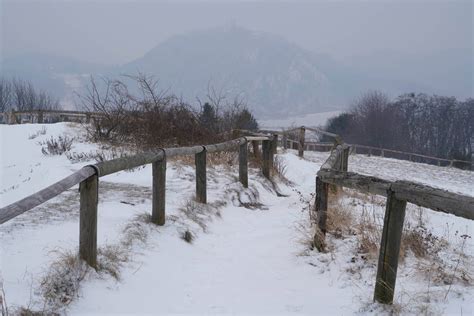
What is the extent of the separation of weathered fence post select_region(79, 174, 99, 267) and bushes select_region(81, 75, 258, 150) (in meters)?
7.75

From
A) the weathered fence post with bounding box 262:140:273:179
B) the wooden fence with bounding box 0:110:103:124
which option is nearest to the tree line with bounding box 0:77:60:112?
the wooden fence with bounding box 0:110:103:124

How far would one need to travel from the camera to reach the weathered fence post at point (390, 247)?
303 cm

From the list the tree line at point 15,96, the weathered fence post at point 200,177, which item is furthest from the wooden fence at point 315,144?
the tree line at point 15,96

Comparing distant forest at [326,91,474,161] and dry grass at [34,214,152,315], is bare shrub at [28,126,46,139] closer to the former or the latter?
dry grass at [34,214,152,315]

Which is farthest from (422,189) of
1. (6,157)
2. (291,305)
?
(6,157)

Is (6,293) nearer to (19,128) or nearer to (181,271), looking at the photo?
(181,271)

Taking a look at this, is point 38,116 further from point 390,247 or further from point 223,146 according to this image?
point 390,247

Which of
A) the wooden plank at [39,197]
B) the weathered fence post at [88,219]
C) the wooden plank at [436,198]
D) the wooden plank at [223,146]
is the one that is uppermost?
the wooden plank at [436,198]

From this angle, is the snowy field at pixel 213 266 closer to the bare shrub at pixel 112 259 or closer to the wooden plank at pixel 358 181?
the bare shrub at pixel 112 259

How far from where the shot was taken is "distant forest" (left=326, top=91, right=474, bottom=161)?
230ft

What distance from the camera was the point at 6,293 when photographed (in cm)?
271

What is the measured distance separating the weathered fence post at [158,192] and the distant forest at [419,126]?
2788 inches

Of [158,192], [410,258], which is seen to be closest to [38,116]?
[158,192]

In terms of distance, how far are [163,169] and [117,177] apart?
3.42 m
